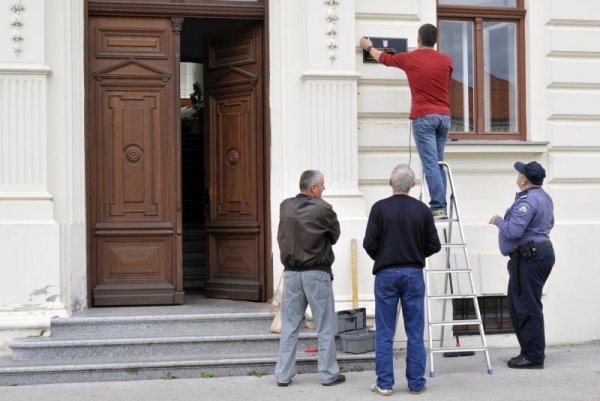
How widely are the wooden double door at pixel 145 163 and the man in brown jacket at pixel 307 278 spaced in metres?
2.13

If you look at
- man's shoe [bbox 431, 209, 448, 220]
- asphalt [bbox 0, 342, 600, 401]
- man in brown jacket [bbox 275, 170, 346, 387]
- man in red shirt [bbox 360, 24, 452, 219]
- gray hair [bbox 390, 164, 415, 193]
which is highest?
man in red shirt [bbox 360, 24, 452, 219]

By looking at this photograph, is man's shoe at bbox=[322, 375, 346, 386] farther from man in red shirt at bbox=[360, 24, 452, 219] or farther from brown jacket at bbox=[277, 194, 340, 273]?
man in red shirt at bbox=[360, 24, 452, 219]

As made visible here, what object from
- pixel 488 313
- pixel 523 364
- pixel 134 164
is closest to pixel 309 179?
→ pixel 134 164

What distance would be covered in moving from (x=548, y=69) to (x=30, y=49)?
5684mm

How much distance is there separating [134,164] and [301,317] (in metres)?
3.01

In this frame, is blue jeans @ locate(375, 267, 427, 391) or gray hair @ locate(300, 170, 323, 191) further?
gray hair @ locate(300, 170, 323, 191)

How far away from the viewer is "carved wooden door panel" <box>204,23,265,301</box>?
34.2 ft

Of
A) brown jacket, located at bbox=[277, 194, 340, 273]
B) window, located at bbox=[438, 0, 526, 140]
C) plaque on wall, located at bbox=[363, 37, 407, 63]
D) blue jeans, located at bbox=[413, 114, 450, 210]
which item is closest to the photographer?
brown jacket, located at bbox=[277, 194, 340, 273]

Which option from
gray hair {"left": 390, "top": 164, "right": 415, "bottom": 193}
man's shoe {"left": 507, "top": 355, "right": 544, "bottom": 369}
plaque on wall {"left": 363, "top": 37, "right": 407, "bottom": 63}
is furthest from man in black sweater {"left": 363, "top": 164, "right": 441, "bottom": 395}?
plaque on wall {"left": 363, "top": 37, "right": 407, "bottom": 63}

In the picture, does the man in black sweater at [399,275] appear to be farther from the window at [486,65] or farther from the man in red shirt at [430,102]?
the window at [486,65]

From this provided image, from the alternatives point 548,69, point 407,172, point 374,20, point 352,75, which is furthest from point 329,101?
point 548,69

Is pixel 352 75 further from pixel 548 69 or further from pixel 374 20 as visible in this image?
pixel 548 69

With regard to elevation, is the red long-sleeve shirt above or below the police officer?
above

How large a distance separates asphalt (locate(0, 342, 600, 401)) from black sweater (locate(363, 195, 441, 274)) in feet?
3.71
